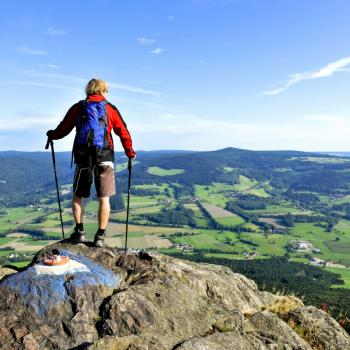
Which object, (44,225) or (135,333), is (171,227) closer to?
Answer: (44,225)

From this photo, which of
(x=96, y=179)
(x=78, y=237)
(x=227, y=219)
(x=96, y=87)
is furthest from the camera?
(x=227, y=219)

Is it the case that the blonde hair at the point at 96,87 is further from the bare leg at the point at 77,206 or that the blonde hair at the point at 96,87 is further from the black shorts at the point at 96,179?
the bare leg at the point at 77,206

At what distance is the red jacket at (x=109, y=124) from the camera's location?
29.7 ft

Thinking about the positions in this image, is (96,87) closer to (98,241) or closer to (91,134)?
(91,134)

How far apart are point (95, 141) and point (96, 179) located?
3.26 ft

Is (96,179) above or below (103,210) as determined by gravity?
above

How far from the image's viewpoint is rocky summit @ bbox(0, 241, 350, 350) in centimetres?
603

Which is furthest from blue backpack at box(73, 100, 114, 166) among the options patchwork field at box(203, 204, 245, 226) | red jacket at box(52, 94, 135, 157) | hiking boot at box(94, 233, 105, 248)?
patchwork field at box(203, 204, 245, 226)

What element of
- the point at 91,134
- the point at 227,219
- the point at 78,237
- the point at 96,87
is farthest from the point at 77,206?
the point at 227,219

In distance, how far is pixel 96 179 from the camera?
9.25 meters

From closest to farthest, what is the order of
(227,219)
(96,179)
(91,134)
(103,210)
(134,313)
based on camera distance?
(134,313) → (91,134) → (96,179) → (103,210) → (227,219)

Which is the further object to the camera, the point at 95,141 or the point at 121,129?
the point at 121,129

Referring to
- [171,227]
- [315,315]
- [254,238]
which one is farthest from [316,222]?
[315,315]

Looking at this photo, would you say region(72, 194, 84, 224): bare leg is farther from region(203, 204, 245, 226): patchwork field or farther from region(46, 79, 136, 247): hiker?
region(203, 204, 245, 226): patchwork field
